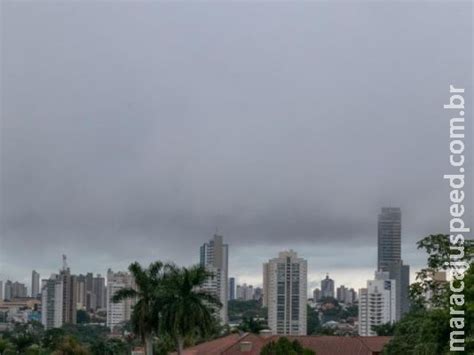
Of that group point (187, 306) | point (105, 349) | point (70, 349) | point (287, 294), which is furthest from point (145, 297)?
point (287, 294)

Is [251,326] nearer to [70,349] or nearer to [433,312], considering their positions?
[70,349]

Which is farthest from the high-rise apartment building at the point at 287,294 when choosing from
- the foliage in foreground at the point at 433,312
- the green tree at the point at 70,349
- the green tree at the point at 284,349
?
the green tree at the point at 284,349

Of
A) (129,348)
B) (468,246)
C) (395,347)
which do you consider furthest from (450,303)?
(129,348)

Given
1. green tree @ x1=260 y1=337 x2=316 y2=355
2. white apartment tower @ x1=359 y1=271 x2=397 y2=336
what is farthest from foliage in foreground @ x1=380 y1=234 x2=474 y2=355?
white apartment tower @ x1=359 y1=271 x2=397 y2=336

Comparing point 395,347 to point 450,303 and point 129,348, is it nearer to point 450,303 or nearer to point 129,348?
point 450,303

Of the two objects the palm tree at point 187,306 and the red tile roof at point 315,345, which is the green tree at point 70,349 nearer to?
the red tile roof at point 315,345

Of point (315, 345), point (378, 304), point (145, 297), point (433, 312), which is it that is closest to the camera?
point (433, 312)

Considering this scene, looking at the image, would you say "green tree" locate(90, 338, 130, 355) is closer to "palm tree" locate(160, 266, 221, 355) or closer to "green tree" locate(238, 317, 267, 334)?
"green tree" locate(238, 317, 267, 334)
